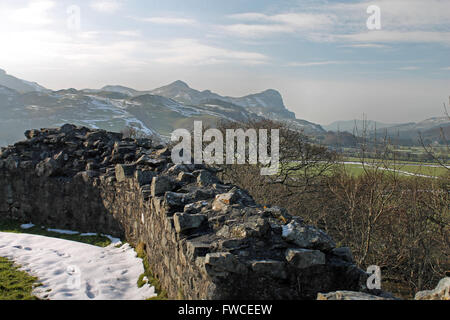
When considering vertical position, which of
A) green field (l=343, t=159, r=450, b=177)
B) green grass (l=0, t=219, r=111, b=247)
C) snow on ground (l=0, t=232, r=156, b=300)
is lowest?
green grass (l=0, t=219, r=111, b=247)

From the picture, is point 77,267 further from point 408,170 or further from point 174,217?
point 408,170

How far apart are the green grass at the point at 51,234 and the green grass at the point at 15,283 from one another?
7.93 feet

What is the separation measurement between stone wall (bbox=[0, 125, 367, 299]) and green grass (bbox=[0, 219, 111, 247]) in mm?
324

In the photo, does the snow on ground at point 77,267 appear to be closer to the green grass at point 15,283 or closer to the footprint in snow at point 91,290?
the footprint in snow at point 91,290

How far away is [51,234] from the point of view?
11094mm

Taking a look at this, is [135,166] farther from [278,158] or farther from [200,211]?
[278,158]

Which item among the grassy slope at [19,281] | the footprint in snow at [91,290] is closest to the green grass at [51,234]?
the grassy slope at [19,281]

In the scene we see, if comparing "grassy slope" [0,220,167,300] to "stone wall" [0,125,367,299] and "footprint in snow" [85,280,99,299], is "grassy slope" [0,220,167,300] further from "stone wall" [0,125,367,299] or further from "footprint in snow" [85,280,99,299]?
"footprint in snow" [85,280,99,299]

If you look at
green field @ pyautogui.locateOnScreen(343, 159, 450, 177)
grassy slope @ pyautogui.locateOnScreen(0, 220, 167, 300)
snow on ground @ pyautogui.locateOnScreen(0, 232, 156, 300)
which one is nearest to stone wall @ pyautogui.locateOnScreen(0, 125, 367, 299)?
grassy slope @ pyautogui.locateOnScreen(0, 220, 167, 300)

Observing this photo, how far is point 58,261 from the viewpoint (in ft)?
26.5

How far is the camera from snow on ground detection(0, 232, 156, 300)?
652cm

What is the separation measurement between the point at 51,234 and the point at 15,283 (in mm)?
4500

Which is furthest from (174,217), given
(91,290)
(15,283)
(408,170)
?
(408,170)
